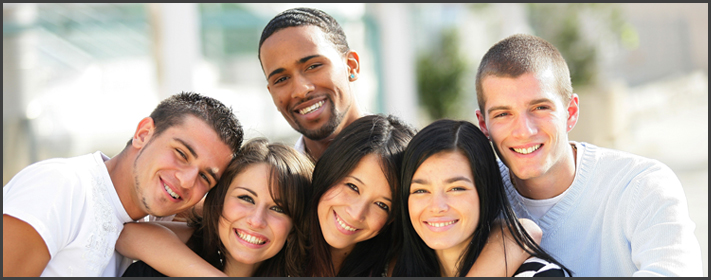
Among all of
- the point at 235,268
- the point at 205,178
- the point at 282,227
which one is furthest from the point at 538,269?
the point at 205,178

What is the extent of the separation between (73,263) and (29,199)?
298 millimetres

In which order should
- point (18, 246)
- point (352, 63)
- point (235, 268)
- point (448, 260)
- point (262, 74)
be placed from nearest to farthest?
point (18, 246)
point (448, 260)
point (235, 268)
point (352, 63)
point (262, 74)

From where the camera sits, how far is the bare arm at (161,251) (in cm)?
232

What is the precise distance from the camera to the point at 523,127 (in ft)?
7.67

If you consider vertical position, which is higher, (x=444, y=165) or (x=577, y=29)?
(x=577, y=29)

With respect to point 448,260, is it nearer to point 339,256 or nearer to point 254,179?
point 339,256

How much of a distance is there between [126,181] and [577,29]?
9.47 meters

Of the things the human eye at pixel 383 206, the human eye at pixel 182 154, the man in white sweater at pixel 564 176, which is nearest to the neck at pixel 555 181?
the man in white sweater at pixel 564 176

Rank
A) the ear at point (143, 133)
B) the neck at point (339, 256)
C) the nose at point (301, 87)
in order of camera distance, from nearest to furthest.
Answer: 1. the ear at point (143, 133)
2. the neck at point (339, 256)
3. the nose at point (301, 87)

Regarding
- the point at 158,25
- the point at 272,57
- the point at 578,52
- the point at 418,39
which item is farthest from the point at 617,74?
the point at 272,57

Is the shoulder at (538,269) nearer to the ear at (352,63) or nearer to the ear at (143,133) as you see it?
the ear at (143,133)

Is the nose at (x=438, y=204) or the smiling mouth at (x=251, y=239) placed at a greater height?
the nose at (x=438, y=204)

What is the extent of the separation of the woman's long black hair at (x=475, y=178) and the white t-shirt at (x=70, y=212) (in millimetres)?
1214

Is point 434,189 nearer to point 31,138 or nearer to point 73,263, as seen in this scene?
point 73,263
